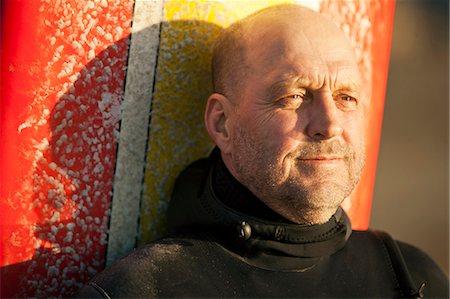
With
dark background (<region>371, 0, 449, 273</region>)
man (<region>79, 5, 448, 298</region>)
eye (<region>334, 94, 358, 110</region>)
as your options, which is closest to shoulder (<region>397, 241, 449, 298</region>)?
man (<region>79, 5, 448, 298</region>)

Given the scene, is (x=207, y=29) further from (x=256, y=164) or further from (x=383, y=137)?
(x=383, y=137)

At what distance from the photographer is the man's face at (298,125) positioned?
5.10 ft

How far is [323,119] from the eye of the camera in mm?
1546

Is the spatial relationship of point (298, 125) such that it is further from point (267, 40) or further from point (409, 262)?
point (409, 262)

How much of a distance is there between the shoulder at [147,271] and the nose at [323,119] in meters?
0.36

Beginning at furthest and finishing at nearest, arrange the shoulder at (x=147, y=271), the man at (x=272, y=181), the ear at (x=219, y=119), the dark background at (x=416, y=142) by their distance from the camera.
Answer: the dark background at (x=416, y=142) → the ear at (x=219, y=119) → the man at (x=272, y=181) → the shoulder at (x=147, y=271)

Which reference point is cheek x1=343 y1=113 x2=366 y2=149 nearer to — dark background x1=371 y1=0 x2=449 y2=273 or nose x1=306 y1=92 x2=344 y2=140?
nose x1=306 y1=92 x2=344 y2=140

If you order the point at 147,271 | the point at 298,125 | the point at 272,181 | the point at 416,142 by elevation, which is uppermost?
the point at 416,142

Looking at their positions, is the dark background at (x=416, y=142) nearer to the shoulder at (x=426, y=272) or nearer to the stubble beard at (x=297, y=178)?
the shoulder at (x=426, y=272)

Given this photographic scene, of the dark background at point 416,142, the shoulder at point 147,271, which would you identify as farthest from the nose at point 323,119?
the dark background at point 416,142

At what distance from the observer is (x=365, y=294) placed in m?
1.71

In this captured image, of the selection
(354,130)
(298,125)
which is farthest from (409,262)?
(298,125)

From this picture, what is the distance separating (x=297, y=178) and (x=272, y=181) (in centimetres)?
6

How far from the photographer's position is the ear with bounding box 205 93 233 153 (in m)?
1.67
